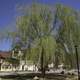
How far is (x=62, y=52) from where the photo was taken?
2744 centimetres

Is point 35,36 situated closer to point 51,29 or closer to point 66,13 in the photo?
point 51,29

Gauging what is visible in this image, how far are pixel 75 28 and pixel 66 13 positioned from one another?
1898 millimetres

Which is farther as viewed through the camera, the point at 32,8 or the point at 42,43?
the point at 32,8

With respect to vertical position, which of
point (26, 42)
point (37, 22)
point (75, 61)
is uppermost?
point (37, 22)

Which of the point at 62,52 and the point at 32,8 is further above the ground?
the point at 32,8

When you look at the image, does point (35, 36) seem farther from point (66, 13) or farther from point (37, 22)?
point (66, 13)

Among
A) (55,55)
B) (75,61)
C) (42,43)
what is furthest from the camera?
(75,61)

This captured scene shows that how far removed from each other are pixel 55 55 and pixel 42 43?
99.7 inches

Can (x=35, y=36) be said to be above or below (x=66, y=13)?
below

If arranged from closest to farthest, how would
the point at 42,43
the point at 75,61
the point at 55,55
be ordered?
the point at 42,43 → the point at 55,55 → the point at 75,61

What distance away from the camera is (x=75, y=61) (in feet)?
93.6

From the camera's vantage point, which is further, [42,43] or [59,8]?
[59,8]

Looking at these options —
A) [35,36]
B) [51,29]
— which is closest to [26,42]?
[35,36]

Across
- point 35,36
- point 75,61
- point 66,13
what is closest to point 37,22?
point 35,36
